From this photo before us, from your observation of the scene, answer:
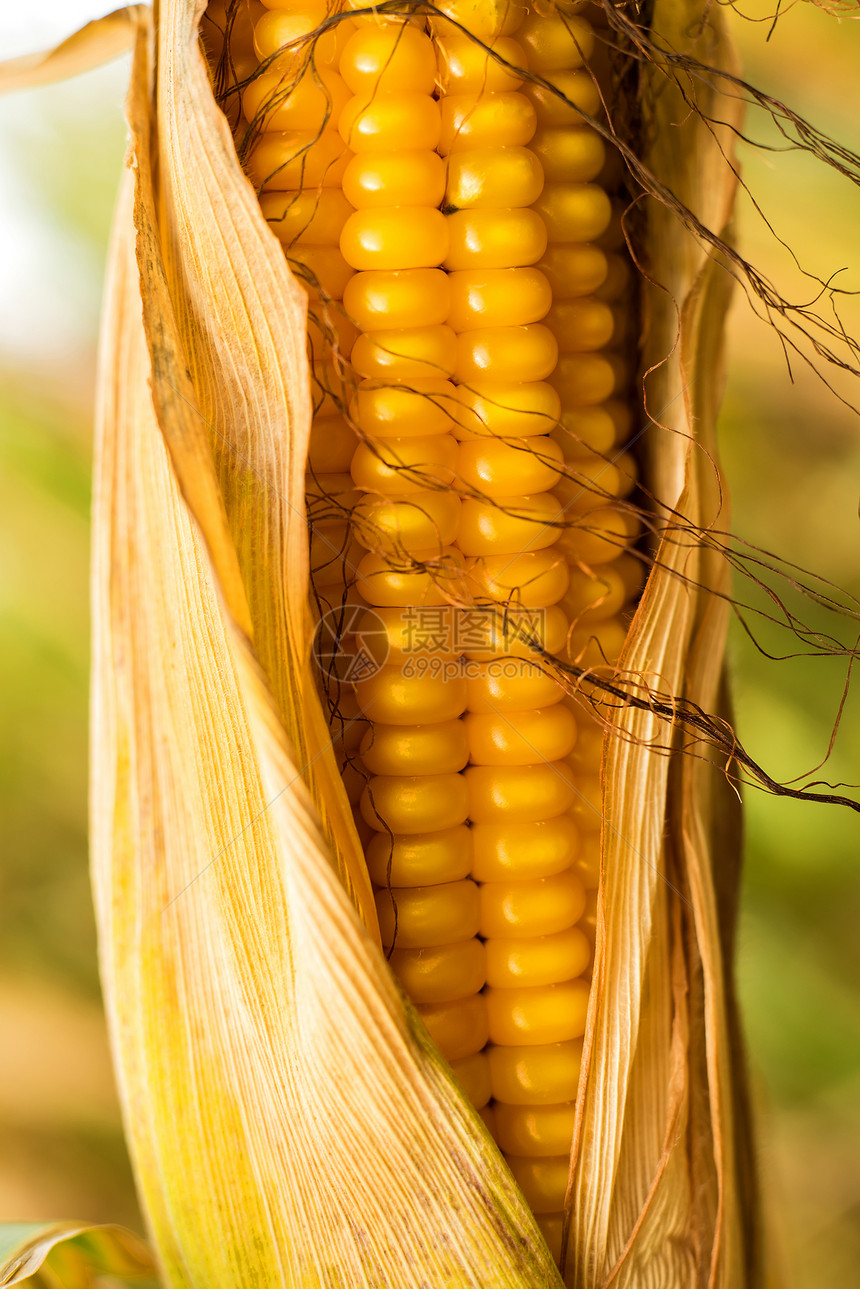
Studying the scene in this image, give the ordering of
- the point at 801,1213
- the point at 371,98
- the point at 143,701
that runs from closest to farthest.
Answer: the point at 371,98, the point at 143,701, the point at 801,1213

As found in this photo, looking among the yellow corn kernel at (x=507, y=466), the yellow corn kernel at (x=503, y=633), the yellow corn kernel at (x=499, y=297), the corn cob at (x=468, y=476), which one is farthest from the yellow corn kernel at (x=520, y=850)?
the yellow corn kernel at (x=499, y=297)

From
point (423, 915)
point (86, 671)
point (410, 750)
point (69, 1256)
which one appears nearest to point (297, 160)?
point (410, 750)

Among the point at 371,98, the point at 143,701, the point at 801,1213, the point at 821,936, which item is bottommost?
the point at 801,1213

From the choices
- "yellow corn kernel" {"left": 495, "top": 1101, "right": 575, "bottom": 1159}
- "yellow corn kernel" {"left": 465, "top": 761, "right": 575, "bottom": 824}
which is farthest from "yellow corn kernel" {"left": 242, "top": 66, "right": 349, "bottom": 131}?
"yellow corn kernel" {"left": 495, "top": 1101, "right": 575, "bottom": 1159}

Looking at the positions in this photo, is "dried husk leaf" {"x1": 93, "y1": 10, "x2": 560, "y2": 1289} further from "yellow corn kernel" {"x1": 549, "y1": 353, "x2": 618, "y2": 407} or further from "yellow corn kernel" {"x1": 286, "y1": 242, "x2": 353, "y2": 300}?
"yellow corn kernel" {"x1": 549, "y1": 353, "x2": 618, "y2": 407}

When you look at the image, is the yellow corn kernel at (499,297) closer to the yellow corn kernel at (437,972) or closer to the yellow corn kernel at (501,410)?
the yellow corn kernel at (501,410)

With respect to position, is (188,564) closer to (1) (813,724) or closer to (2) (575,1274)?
(2) (575,1274)

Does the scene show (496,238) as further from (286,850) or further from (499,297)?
(286,850)

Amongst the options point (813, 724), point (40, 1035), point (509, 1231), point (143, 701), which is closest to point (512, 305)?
point (143, 701)
